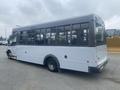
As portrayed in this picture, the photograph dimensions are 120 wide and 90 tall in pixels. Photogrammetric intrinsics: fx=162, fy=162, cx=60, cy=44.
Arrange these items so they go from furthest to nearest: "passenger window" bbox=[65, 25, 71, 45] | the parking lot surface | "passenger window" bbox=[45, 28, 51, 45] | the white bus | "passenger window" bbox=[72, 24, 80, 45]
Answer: "passenger window" bbox=[45, 28, 51, 45], "passenger window" bbox=[65, 25, 71, 45], "passenger window" bbox=[72, 24, 80, 45], the white bus, the parking lot surface

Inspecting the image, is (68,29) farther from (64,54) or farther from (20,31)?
(20,31)

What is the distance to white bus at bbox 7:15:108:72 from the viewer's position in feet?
23.3

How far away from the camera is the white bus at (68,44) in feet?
23.3

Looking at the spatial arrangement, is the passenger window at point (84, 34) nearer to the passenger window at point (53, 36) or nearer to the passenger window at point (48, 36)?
the passenger window at point (53, 36)

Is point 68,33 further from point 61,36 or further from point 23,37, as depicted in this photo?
point 23,37

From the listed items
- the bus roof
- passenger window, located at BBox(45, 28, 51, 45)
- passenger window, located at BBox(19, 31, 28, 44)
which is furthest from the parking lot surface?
passenger window, located at BBox(19, 31, 28, 44)

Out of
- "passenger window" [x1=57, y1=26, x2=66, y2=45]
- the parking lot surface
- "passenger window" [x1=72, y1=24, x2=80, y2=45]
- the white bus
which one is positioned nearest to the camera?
the parking lot surface

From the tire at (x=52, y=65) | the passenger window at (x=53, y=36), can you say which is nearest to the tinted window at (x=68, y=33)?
the passenger window at (x=53, y=36)

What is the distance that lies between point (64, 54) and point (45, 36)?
1.83 metres

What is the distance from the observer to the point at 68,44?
804cm

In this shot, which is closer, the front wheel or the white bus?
the white bus

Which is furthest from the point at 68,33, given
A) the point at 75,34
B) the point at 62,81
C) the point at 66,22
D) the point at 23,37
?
the point at 23,37

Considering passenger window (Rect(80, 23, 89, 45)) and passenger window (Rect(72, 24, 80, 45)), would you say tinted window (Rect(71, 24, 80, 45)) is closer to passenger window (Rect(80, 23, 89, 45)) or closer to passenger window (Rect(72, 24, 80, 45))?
passenger window (Rect(72, 24, 80, 45))

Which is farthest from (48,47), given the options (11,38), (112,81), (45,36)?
(11,38)
